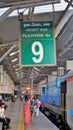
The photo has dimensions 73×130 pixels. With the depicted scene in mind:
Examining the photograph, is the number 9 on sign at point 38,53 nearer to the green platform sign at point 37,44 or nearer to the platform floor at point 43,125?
the green platform sign at point 37,44

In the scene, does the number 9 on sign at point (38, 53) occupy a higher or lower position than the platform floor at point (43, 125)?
higher

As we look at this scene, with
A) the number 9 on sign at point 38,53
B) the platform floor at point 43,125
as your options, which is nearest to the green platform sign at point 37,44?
the number 9 on sign at point 38,53

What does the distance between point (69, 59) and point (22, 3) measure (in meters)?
30.4

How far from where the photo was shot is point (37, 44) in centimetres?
1747

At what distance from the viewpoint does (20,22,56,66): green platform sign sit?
17.5 metres

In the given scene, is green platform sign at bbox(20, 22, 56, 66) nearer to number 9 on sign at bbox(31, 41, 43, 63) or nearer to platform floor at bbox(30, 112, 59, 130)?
number 9 on sign at bbox(31, 41, 43, 63)

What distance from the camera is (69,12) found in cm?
2217

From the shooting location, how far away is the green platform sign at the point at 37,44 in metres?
17.5

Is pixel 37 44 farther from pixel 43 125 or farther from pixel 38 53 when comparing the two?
pixel 43 125

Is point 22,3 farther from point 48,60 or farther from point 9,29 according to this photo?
point 9,29

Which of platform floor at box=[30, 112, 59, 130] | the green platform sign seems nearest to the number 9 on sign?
the green platform sign

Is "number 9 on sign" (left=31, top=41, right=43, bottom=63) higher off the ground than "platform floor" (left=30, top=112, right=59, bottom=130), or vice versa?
"number 9 on sign" (left=31, top=41, right=43, bottom=63)

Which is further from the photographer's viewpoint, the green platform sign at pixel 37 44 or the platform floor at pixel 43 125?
the platform floor at pixel 43 125

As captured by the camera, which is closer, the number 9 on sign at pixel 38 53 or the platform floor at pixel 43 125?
the number 9 on sign at pixel 38 53
